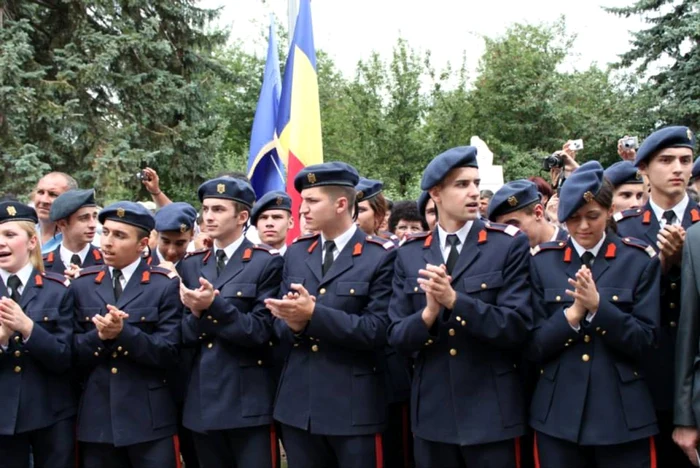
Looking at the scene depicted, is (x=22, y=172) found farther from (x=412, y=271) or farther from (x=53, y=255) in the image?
(x=412, y=271)

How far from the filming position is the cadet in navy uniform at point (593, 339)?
3.79 metres

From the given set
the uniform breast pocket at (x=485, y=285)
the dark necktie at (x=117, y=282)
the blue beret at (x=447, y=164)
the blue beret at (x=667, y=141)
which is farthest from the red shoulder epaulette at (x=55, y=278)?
the blue beret at (x=667, y=141)

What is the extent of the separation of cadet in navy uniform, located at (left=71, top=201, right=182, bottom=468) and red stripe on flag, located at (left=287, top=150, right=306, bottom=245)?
2.76 metres

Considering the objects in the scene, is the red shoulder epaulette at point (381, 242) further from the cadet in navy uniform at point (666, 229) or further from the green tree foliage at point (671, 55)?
the green tree foliage at point (671, 55)

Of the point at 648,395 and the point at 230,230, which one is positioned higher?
the point at 230,230

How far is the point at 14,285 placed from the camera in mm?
5020

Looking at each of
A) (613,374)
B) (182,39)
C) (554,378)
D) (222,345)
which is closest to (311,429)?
(222,345)

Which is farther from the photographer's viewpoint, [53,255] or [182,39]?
[182,39]

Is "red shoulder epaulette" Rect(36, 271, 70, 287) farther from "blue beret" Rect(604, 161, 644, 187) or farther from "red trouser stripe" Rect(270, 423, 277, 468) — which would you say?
"blue beret" Rect(604, 161, 644, 187)

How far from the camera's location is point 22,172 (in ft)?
51.2

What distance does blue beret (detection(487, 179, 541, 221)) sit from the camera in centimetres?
523

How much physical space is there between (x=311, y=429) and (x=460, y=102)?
82.5 ft

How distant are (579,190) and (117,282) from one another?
9.71 feet

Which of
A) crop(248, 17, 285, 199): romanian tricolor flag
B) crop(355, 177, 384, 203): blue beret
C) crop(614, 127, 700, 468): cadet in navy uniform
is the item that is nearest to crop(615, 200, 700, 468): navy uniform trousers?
crop(614, 127, 700, 468): cadet in navy uniform
